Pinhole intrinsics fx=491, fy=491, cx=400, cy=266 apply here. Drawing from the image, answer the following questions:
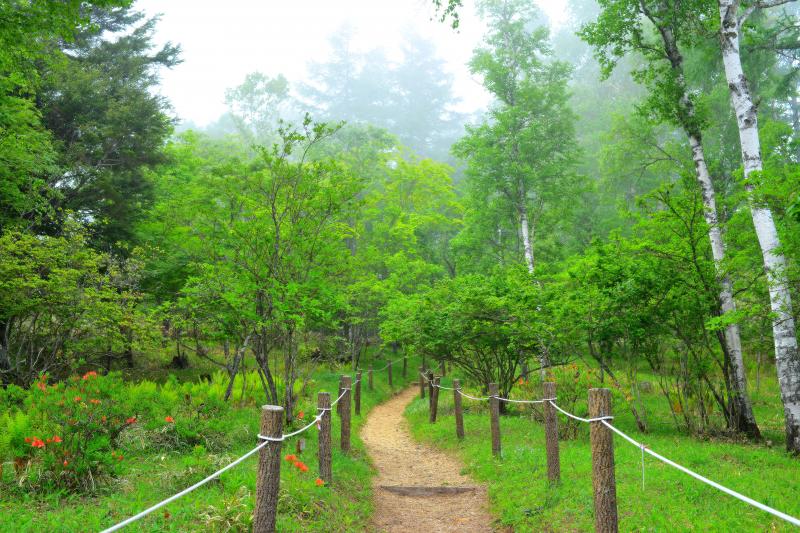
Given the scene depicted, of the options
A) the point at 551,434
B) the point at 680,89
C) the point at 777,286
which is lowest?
the point at 551,434

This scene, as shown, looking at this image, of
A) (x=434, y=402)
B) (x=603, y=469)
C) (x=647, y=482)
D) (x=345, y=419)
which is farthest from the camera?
(x=434, y=402)

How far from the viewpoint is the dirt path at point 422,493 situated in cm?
630

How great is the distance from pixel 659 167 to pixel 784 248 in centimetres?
1363

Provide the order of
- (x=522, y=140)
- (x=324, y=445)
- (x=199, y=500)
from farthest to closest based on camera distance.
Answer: (x=522, y=140) → (x=324, y=445) → (x=199, y=500)

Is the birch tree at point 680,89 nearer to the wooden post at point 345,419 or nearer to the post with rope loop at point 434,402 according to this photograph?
the post with rope loop at point 434,402

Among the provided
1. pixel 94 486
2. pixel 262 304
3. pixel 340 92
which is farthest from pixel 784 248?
pixel 340 92

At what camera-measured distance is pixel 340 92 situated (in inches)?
1912

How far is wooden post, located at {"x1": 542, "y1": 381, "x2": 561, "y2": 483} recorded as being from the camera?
634 cm

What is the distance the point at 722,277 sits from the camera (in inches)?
350

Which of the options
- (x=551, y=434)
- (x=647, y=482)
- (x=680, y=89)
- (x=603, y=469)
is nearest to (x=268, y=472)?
(x=603, y=469)

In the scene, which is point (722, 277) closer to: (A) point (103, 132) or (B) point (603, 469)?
(B) point (603, 469)

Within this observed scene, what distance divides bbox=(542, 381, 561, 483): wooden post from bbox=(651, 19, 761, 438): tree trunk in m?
4.10

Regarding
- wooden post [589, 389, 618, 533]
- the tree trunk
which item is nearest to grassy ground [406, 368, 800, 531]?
the tree trunk

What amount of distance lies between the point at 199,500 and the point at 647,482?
5233 mm
